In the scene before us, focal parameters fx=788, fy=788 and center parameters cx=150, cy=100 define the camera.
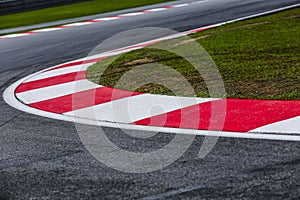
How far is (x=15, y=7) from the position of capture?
76.3 ft

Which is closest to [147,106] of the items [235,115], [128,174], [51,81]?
[235,115]

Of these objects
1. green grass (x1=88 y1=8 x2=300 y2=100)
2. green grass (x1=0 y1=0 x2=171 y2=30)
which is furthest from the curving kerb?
green grass (x1=0 y1=0 x2=171 y2=30)

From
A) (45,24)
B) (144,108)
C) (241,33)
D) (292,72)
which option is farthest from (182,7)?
(144,108)

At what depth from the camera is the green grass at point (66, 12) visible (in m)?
21.2

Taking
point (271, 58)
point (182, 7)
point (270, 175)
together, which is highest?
point (270, 175)

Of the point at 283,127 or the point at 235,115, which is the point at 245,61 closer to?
the point at 235,115

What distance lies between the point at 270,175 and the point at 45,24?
15052mm

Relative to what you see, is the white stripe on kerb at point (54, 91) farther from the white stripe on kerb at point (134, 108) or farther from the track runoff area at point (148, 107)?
the white stripe on kerb at point (134, 108)

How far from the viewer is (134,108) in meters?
8.11

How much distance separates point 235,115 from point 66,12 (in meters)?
16.2

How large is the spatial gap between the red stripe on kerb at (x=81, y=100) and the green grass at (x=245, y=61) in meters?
0.30

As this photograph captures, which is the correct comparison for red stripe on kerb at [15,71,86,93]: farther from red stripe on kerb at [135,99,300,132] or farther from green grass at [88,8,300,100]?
red stripe on kerb at [135,99,300,132]

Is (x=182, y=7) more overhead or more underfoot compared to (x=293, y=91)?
more underfoot

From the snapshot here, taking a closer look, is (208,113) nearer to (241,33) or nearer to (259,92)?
(259,92)
